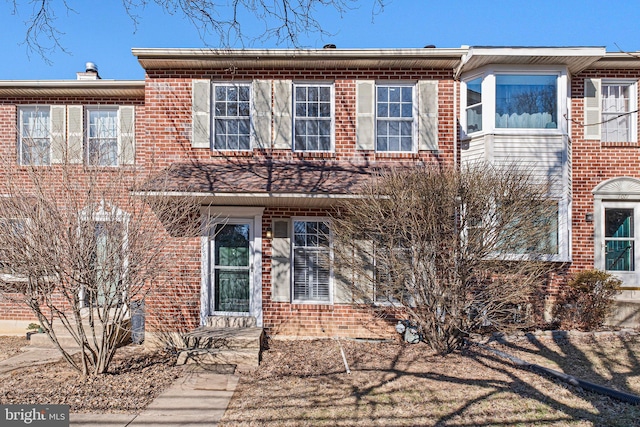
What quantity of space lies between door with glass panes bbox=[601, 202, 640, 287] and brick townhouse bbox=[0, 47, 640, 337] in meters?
0.03

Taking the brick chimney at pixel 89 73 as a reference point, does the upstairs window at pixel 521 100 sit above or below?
below

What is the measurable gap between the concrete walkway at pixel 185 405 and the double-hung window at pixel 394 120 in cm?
520

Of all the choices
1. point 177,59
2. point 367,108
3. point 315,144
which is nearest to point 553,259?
point 367,108

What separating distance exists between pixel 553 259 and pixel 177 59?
8.48m

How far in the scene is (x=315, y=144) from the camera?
8086 millimetres

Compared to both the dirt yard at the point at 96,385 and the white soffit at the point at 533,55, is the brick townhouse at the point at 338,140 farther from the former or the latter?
the dirt yard at the point at 96,385

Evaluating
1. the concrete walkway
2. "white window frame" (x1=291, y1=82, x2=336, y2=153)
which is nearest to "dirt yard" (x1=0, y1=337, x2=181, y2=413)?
the concrete walkway

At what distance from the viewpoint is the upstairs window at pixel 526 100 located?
26.2 feet

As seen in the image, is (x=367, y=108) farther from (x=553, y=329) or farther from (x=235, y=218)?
(x=553, y=329)

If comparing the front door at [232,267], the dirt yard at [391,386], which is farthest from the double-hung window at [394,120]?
the dirt yard at [391,386]

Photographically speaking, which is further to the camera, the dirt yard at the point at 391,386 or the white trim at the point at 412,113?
the white trim at the point at 412,113

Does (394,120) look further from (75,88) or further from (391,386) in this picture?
(75,88)

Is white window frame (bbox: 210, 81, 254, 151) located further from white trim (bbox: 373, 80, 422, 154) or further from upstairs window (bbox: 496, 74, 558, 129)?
upstairs window (bbox: 496, 74, 558, 129)

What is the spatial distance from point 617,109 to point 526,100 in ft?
7.25
